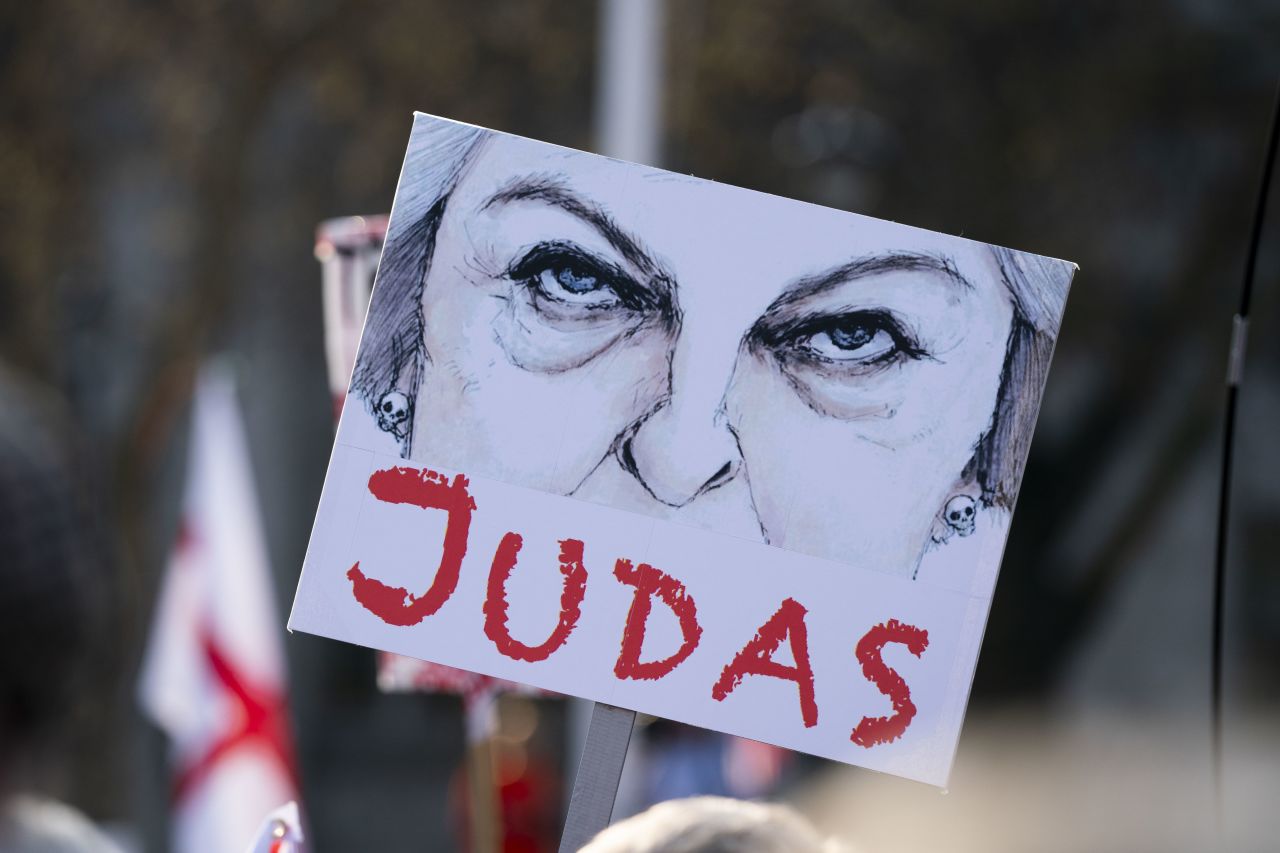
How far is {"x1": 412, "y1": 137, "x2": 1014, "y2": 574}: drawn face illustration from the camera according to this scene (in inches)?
70.0

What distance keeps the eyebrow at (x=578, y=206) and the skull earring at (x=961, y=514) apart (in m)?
0.43

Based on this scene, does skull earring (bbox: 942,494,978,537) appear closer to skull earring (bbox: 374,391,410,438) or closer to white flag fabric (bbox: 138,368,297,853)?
skull earring (bbox: 374,391,410,438)

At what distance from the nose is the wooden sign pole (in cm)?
26

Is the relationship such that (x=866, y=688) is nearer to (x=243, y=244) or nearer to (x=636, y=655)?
(x=636, y=655)

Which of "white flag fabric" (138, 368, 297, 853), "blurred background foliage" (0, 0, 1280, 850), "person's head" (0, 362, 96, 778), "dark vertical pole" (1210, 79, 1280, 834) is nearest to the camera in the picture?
"person's head" (0, 362, 96, 778)

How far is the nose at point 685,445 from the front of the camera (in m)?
1.78

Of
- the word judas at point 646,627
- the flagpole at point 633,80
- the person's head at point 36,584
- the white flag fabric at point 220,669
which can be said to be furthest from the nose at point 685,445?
the flagpole at point 633,80

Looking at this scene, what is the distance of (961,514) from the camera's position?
5.81 feet

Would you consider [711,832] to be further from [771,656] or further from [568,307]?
[568,307]

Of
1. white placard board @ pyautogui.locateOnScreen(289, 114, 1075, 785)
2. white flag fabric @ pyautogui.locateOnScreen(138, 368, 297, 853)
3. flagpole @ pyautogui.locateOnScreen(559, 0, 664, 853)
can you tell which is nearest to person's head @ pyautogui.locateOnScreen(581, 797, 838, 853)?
white placard board @ pyautogui.locateOnScreen(289, 114, 1075, 785)

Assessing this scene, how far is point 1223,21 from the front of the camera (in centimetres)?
840

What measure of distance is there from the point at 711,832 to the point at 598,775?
1.70ft

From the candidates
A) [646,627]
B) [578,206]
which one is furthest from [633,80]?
[646,627]

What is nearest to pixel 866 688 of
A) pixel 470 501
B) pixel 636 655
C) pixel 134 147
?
pixel 636 655
